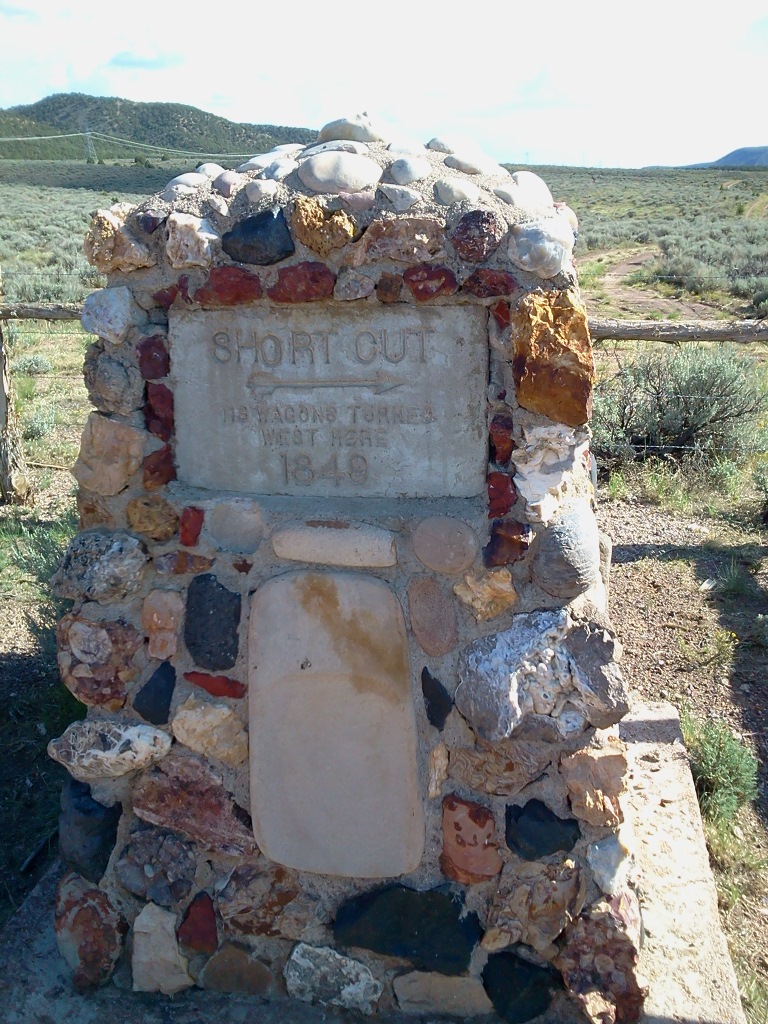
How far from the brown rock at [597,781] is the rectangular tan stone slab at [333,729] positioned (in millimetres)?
378

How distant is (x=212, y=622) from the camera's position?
233cm

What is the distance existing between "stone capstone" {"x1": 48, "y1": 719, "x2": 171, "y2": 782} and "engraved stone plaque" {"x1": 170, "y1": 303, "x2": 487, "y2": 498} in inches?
26.5

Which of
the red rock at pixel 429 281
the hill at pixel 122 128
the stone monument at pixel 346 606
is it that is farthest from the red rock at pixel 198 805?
the hill at pixel 122 128

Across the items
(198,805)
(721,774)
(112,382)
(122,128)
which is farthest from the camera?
(122,128)

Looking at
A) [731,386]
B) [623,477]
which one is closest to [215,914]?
[623,477]

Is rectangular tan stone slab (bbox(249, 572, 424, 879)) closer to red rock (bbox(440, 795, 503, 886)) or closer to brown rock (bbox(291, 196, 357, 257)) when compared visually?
red rock (bbox(440, 795, 503, 886))

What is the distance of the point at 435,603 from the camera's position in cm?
219

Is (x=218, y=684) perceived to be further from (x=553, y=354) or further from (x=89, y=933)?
(x=553, y=354)

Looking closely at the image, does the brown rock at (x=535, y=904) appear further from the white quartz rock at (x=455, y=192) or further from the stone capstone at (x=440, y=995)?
the white quartz rock at (x=455, y=192)

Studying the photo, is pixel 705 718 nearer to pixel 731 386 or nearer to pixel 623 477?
pixel 623 477

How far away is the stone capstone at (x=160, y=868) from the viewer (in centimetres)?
240

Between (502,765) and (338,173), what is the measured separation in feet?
4.68

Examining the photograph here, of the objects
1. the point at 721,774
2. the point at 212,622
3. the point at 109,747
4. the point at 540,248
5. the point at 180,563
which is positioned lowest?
the point at 721,774

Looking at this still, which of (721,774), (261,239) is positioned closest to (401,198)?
(261,239)
